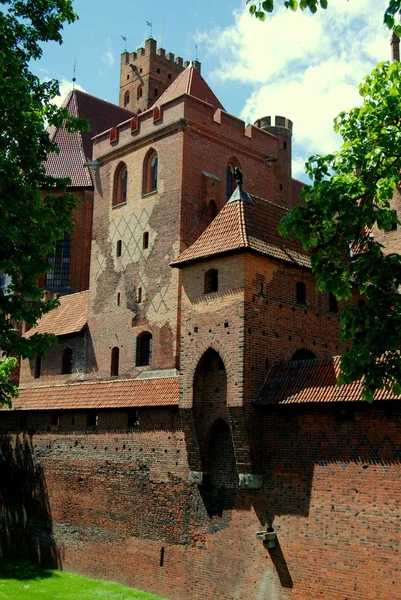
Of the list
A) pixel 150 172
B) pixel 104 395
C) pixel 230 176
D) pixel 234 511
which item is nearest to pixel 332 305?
pixel 234 511

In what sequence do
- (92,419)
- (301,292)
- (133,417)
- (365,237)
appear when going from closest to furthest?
(365,237) < (301,292) < (133,417) < (92,419)

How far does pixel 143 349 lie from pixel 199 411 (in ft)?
22.0

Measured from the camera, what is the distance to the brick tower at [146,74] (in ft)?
148

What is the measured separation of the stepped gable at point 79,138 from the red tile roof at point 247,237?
14.0 metres

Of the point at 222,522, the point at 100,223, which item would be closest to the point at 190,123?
the point at 100,223

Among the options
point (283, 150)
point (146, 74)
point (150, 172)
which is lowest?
point (150, 172)

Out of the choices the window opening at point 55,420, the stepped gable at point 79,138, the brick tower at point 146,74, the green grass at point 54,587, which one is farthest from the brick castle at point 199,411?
the brick tower at point 146,74

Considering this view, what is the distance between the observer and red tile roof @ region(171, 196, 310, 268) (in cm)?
1795

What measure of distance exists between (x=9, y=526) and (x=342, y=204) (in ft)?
60.6

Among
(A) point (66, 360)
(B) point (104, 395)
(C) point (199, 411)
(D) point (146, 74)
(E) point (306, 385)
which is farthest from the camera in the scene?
(D) point (146, 74)

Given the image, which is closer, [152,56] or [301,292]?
[301,292]

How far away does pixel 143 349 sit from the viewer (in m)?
24.3

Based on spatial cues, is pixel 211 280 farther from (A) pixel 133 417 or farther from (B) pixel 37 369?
(B) pixel 37 369

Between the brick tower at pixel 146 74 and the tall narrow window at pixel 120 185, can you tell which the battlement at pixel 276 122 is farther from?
the brick tower at pixel 146 74
